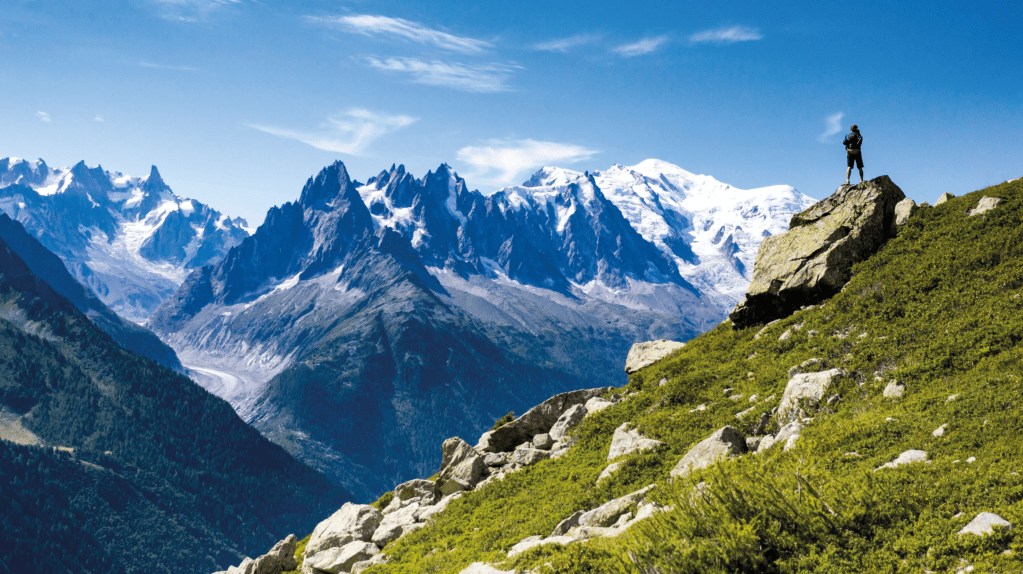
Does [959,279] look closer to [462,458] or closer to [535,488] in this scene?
[535,488]

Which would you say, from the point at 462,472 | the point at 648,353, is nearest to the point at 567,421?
the point at 462,472

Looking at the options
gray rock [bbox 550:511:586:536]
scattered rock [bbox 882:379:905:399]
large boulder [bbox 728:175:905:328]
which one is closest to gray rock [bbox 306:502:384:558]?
gray rock [bbox 550:511:586:536]

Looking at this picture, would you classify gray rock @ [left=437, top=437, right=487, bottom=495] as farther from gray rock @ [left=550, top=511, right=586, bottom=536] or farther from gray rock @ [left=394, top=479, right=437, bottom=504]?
gray rock @ [left=550, top=511, right=586, bottom=536]

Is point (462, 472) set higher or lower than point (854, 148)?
lower

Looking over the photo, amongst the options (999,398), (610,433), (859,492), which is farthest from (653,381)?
(859,492)

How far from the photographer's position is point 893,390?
25.4 metres

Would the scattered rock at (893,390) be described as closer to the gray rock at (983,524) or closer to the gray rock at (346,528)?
the gray rock at (983,524)

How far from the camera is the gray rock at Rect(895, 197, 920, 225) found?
40947 mm

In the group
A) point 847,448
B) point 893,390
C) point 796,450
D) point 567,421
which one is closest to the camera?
point 847,448

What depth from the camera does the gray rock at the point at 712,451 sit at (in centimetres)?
2320

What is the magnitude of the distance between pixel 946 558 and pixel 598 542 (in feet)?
28.9

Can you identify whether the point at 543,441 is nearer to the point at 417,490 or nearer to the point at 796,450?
the point at 417,490

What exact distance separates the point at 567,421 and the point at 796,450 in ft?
61.9

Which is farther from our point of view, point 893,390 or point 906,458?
point 893,390
